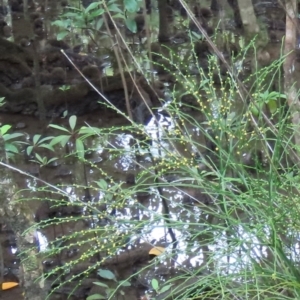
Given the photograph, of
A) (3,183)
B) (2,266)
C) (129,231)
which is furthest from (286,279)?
(2,266)

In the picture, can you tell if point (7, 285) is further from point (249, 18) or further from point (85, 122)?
point (249, 18)

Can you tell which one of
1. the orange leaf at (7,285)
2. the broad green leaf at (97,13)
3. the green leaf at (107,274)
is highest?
the broad green leaf at (97,13)

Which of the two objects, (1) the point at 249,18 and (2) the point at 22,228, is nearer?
(2) the point at 22,228

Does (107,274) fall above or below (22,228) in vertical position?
below

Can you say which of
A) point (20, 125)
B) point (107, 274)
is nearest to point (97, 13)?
point (107, 274)

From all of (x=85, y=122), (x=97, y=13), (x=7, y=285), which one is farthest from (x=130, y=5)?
(x=7, y=285)

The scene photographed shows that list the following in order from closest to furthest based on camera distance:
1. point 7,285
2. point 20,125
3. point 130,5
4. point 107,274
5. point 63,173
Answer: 1. point 107,274
2. point 7,285
3. point 130,5
4. point 63,173
5. point 20,125

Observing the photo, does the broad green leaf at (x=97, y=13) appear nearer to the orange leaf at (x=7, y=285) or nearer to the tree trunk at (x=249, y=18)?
the tree trunk at (x=249, y=18)

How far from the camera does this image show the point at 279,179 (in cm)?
155

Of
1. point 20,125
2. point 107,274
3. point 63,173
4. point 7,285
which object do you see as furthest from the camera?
point 20,125

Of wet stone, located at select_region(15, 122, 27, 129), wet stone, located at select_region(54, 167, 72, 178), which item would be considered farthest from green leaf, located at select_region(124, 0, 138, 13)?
wet stone, located at select_region(15, 122, 27, 129)

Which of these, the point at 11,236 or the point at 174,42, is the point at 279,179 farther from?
the point at 174,42

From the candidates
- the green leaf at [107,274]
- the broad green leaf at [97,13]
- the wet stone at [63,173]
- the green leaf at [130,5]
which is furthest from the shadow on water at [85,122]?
the broad green leaf at [97,13]

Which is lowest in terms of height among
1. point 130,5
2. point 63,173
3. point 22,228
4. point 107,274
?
point 107,274
